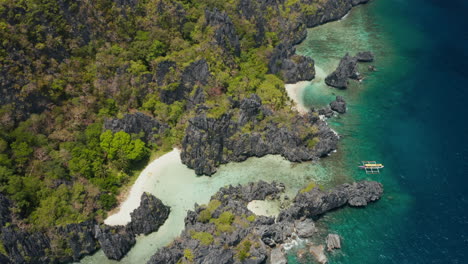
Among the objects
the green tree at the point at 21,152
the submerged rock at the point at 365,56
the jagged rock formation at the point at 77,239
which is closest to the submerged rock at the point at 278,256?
the jagged rock formation at the point at 77,239

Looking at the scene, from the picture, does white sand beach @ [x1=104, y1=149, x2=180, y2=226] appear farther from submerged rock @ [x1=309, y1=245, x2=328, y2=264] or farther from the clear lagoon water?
submerged rock @ [x1=309, y1=245, x2=328, y2=264]

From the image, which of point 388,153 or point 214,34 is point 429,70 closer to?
point 388,153

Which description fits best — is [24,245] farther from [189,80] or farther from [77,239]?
[189,80]

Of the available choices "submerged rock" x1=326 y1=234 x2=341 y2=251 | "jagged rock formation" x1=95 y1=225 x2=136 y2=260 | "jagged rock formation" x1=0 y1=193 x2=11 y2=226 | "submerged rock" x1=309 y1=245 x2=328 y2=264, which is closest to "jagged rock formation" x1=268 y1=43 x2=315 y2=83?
"submerged rock" x1=326 y1=234 x2=341 y2=251

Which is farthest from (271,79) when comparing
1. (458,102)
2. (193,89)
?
(458,102)

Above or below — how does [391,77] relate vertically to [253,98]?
below

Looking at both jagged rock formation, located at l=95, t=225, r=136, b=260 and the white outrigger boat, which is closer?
jagged rock formation, located at l=95, t=225, r=136, b=260

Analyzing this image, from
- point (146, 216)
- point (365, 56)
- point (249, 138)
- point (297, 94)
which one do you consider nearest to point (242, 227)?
point (146, 216)
